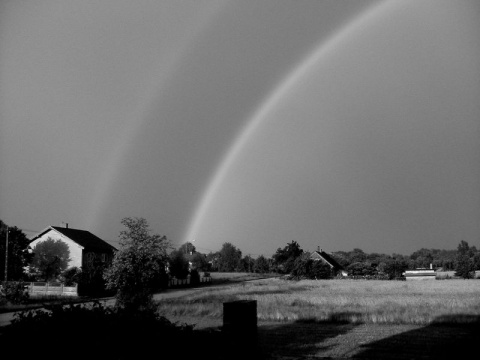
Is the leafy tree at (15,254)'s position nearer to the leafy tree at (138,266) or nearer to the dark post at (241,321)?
the leafy tree at (138,266)

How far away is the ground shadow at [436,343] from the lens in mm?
17172

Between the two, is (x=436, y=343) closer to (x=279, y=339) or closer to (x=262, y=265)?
(x=279, y=339)

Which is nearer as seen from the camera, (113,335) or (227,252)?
(113,335)

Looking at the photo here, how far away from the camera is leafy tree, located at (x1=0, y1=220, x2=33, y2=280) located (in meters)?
54.2

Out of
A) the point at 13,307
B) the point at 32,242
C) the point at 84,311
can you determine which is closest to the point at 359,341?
the point at 84,311

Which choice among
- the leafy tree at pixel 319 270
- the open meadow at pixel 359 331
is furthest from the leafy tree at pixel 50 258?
the leafy tree at pixel 319 270

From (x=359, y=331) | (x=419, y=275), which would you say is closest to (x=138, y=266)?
(x=359, y=331)

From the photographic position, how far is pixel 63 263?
6719 centimetres

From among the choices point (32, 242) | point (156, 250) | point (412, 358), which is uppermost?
point (32, 242)

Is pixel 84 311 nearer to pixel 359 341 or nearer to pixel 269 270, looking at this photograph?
pixel 359 341

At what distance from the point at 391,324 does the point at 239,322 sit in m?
19.0

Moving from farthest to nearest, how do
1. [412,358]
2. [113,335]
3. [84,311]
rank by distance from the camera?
[412,358] → [84,311] → [113,335]

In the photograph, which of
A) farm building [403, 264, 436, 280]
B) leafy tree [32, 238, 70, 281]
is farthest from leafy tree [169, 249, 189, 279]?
farm building [403, 264, 436, 280]

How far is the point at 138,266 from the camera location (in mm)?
23391
